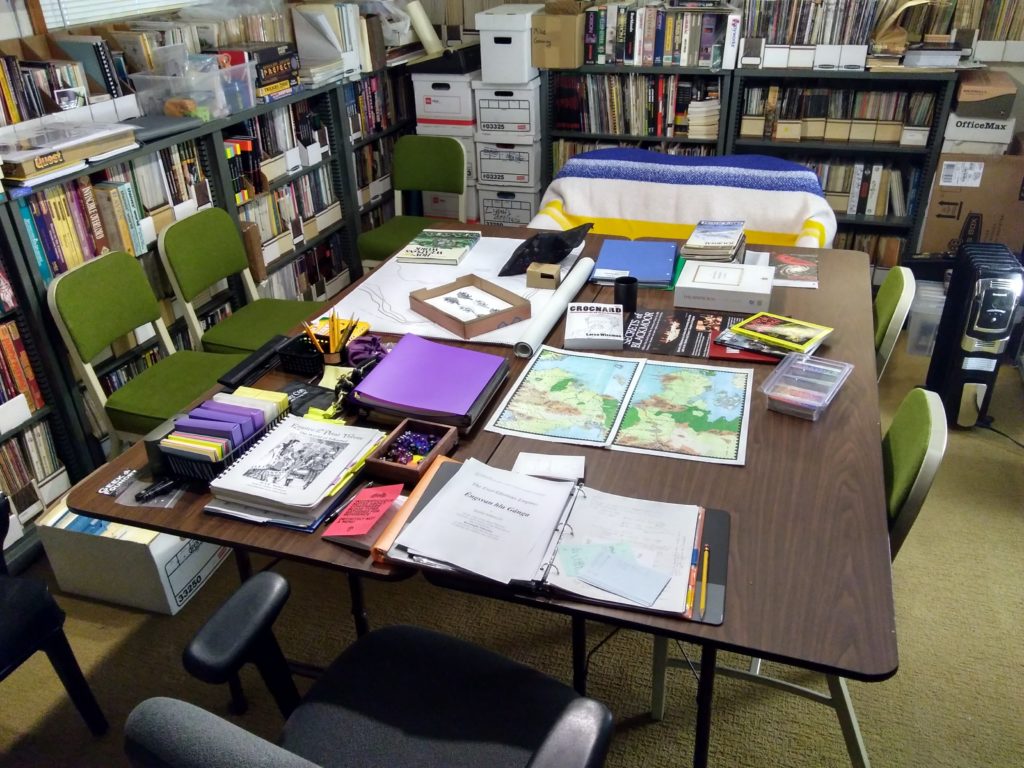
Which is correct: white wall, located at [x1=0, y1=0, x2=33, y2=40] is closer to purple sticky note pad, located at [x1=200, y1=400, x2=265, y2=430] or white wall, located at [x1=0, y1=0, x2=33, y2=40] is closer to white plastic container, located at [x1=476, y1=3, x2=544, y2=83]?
purple sticky note pad, located at [x1=200, y1=400, x2=265, y2=430]

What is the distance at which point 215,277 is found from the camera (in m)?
2.81

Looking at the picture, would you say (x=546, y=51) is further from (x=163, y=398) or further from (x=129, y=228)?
(x=163, y=398)

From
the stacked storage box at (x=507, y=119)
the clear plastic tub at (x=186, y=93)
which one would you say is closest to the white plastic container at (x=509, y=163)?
the stacked storage box at (x=507, y=119)

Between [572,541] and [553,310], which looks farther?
[553,310]

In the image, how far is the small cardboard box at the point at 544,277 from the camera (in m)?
2.15

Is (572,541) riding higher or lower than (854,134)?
lower

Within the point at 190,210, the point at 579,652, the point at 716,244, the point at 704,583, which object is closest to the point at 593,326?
the point at 716,244

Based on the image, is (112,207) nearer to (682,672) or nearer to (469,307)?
(469,307)

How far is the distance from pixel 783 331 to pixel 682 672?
2.96 feet

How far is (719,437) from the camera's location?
4.97ft

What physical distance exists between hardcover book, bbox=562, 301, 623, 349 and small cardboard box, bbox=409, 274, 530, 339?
134 millimetres

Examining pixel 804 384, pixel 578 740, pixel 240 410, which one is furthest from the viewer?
pixel 804 384

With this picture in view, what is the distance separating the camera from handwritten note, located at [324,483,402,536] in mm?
1295

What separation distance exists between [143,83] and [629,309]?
189 cm
